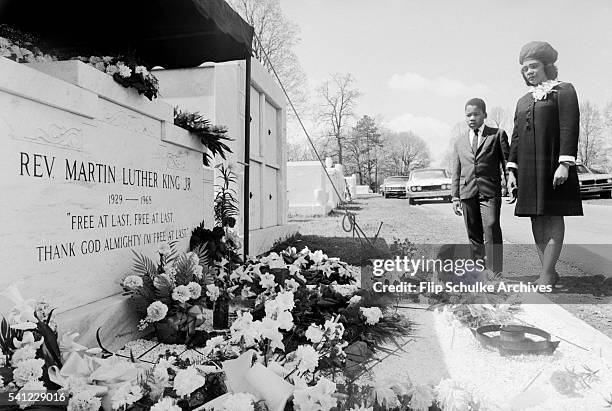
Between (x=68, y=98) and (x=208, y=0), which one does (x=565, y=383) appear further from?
(x=208, y=0)

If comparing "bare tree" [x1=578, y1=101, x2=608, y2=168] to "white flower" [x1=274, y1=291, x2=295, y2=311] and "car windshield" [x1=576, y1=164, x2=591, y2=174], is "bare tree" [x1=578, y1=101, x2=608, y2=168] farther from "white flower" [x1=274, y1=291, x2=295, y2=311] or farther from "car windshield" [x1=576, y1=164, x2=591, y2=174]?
"white flower" [x1=274, y1=291, x2=295, y2=311]

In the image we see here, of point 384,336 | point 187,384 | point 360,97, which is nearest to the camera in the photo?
point 187,384

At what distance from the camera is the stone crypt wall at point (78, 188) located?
1.61m

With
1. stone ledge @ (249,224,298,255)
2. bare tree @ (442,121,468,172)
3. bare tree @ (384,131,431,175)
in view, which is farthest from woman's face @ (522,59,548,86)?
stone ledge @ (249,224,298,255)

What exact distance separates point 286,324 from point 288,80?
84.8 inches

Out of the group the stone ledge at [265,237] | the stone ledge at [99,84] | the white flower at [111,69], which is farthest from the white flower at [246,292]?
the stone ledge at [265,237]

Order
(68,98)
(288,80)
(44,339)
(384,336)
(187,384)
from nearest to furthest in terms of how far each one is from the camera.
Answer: (187,384)
(44,339)
(68,98)
(384,336)
(288,80)

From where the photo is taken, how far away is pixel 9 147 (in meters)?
1.58

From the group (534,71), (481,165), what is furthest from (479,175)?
(534,71)

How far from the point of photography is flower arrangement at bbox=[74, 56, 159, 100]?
2225 mm

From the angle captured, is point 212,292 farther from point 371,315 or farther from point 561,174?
point 561,174

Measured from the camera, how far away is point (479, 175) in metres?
2.14

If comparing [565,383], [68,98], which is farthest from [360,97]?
[565,383]

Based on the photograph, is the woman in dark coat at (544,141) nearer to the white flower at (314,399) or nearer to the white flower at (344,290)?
A: the white flower at (344,290)
